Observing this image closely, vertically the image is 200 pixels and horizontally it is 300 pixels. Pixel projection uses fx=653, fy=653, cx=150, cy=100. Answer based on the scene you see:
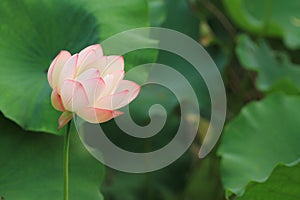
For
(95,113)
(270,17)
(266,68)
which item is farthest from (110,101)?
(270,17)

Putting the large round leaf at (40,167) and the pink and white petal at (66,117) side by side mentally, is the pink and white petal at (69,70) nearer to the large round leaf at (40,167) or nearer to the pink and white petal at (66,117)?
the pink and white petal at (66,117)

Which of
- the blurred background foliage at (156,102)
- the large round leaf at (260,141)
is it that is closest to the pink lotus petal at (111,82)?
the blurred background foliage at (156,102)

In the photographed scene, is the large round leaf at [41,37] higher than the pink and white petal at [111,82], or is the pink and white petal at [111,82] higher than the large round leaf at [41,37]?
the pink and white petal at [111,82]

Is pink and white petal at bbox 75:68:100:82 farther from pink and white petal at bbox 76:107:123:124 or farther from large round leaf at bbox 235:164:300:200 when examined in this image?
large round leaf at bbox 235:164:300:200

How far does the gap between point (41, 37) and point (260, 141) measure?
1.33ft

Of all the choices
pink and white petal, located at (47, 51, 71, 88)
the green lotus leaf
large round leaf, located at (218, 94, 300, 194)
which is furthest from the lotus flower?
the green lotus leaf

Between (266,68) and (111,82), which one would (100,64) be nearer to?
(111,82)

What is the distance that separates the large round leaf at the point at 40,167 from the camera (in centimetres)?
77

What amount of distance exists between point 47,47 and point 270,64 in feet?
2.16

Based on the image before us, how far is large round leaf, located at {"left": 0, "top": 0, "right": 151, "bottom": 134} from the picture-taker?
784 millimetres

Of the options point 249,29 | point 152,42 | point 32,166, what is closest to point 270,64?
point 249,29

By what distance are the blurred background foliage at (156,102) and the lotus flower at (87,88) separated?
18cm

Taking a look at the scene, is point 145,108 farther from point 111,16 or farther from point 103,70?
point 103,70

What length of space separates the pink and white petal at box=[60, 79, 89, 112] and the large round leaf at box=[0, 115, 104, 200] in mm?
209
